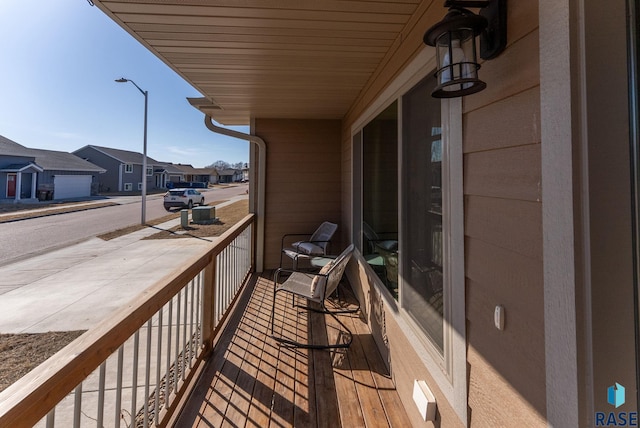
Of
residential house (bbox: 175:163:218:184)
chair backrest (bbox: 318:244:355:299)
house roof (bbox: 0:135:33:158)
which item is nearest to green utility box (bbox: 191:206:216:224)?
chair backrest (bbox: 318:244:355:299)

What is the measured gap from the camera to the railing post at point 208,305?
215 centimetres

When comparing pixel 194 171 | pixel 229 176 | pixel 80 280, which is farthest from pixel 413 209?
pixel 229 176

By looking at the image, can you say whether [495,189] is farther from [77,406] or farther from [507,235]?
[77,406]

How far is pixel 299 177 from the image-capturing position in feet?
14.6

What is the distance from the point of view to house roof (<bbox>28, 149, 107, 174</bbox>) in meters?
21.3

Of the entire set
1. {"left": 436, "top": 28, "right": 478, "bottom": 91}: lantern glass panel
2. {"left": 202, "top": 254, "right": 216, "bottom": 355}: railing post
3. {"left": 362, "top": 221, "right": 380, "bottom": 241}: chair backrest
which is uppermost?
{"left": 436, "top": 28, "right": 478, "bottom": 91}: lantern glass panel

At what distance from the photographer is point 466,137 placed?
1092 millimetres

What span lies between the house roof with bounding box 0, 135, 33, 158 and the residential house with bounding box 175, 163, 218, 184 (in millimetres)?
21511

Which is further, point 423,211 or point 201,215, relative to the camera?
point 201,215

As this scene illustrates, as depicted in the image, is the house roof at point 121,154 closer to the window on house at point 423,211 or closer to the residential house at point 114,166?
the residential house at point 114,166

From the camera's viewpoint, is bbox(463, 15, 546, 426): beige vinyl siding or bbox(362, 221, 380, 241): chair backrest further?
bbox(362, 221, 380, 241): chair backrest

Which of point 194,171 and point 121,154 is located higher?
point 121,154

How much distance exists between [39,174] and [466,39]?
28.6 meters

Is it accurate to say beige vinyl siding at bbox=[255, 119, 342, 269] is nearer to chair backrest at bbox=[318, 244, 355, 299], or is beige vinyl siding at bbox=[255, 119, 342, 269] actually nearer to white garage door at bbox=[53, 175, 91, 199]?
chair backrest at bbox=[318, 244, 355, 299]
